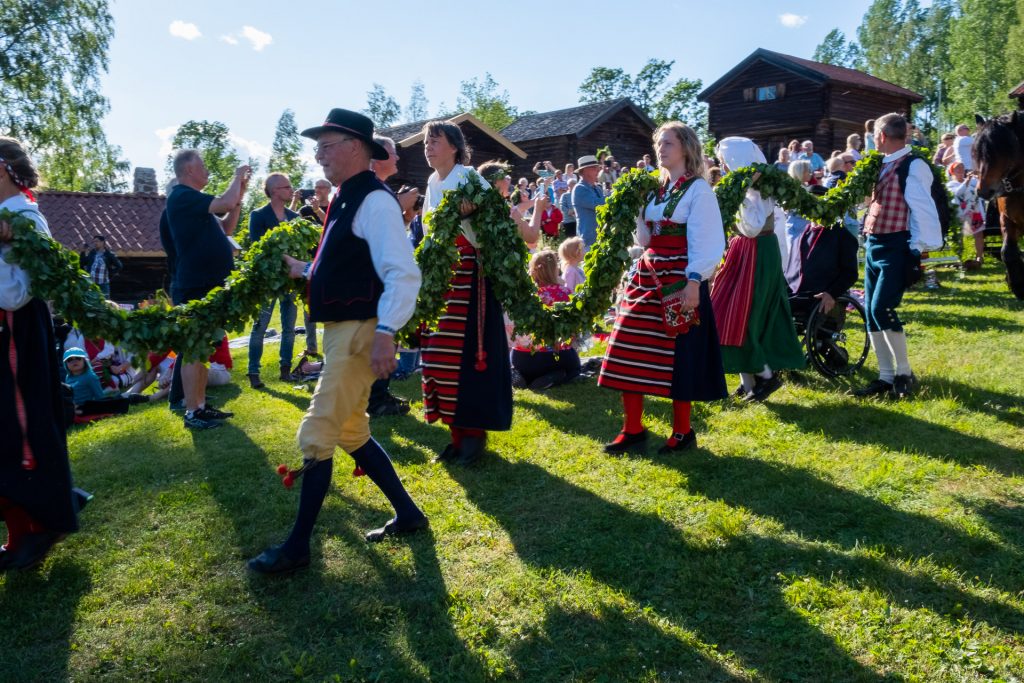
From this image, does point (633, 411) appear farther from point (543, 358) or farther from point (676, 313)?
point (543, 358)

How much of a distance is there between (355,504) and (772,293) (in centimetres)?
375

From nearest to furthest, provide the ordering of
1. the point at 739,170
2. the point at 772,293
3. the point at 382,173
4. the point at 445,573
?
the point at 445,573 → the point at 382,173 → the point at 739,170 → the point at 772,293

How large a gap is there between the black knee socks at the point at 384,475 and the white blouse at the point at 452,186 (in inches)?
60.6

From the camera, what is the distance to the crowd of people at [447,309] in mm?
3641

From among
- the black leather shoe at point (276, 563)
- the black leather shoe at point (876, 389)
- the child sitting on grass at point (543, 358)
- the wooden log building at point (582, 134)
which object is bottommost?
the black leather shoe at point (276, 563)

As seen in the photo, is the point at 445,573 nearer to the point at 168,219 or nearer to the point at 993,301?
Answer: the point at 168,219

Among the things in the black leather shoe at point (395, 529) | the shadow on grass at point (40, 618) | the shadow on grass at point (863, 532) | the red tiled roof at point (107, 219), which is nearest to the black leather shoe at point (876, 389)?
the shadow on grass at point (863, 532)

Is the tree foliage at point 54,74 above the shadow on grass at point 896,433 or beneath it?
above

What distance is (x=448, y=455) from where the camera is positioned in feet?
17.7

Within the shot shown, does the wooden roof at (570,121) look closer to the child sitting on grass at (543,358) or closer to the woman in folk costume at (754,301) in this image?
the child sitting on grass at (543,358)

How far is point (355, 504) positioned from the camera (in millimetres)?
4684

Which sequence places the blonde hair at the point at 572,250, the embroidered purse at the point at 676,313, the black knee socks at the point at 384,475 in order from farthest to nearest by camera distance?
1. the blonde hair at the point at 572,250
2. the embroidered purse at the point at 676,313
3. the black knee socks at the point at 384,475

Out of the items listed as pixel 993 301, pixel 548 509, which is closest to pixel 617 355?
pixel 548 509

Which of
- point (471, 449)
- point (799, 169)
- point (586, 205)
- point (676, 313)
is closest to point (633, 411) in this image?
point (676, 313)
